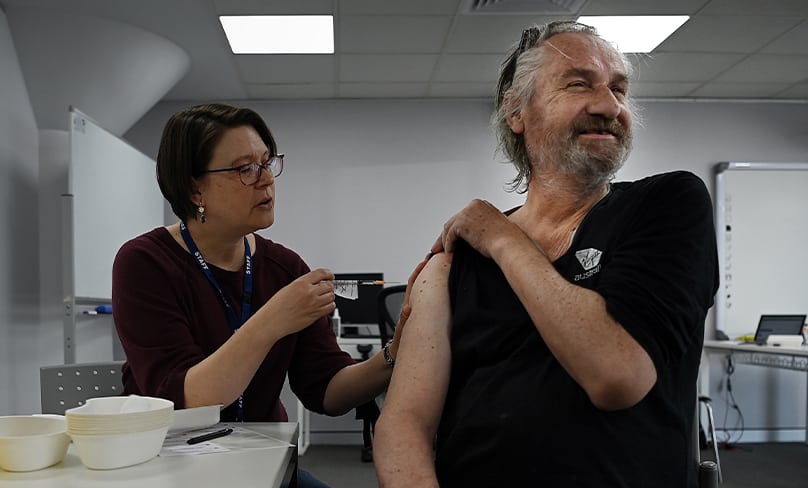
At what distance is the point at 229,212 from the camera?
62.6 inches

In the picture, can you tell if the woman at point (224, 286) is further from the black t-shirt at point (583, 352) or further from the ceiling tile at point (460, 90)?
the ceiling tile at point (460, 90)

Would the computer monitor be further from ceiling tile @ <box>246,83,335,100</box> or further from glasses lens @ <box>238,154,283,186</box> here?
glasses lens @ <box>238,154,283,186</box>

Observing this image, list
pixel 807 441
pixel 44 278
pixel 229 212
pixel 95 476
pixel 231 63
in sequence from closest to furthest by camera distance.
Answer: pixel 95 476 → pixel 229 212 → pixel 44 278 → pixel 231 63 → pixel 807 441

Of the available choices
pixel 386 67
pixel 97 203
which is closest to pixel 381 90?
pixel 386 67

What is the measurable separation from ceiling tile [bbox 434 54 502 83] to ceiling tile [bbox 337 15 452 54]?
0.23 meters

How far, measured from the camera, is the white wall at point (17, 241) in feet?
12.1

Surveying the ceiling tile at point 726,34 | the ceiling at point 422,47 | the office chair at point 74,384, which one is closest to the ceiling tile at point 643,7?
the ceiling at point 422,47

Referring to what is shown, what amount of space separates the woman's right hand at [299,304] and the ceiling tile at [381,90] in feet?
13.3

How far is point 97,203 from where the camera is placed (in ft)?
13.2

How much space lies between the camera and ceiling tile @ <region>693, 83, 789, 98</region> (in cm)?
534

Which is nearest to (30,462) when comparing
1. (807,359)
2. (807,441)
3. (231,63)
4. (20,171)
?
(20,171)

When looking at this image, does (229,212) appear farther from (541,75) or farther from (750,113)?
(750,113)

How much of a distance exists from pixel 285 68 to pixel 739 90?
3.61 metres

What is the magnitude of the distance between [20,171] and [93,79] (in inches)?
28.8
